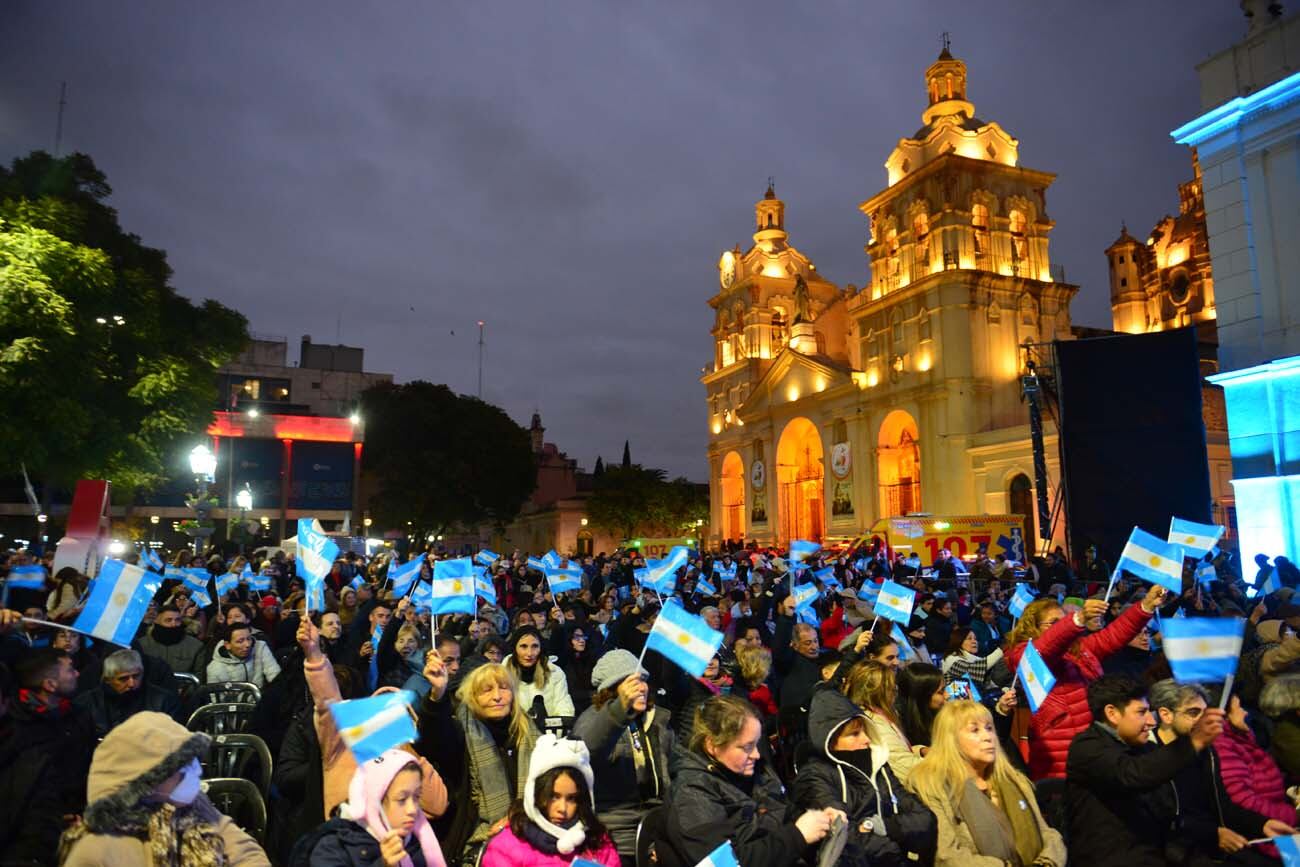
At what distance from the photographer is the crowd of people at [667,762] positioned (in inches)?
133

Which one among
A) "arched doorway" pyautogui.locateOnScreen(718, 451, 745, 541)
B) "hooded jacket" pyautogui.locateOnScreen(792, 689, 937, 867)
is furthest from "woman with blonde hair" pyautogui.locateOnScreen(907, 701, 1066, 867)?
"arched doorway" pyautogui.locateOnScreen(718, 451, 745, 541)

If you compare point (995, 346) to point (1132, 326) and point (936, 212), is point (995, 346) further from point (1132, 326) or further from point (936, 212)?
point (1132, 326)

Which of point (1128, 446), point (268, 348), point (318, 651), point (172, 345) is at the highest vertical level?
point (268, 348)

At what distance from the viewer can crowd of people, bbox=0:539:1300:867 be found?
3391 millimetres

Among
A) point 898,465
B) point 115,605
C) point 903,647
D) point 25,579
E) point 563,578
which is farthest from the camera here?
point 898,465

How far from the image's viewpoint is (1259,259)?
17828 millimetres

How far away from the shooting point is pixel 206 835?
312 cm

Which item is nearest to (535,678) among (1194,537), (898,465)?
(1194,537)

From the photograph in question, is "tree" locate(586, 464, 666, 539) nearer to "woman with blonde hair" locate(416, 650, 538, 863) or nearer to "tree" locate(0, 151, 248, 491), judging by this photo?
"tree" locate(0, 151, 248, 491)

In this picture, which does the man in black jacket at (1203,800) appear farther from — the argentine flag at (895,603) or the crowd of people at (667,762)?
the argentine flag at (895,603)

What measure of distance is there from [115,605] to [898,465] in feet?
148

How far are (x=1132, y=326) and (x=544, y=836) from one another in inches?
2666

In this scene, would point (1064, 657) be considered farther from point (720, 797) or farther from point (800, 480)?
point (800, 480)

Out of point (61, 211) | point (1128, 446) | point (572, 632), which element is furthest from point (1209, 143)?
point (61, 211)
